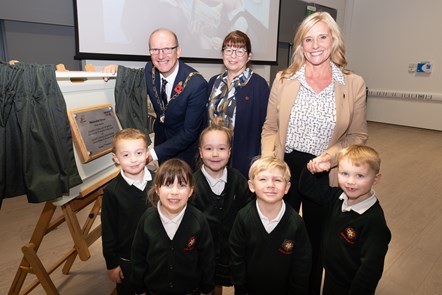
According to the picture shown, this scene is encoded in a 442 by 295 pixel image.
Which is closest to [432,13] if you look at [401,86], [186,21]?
[401,86]

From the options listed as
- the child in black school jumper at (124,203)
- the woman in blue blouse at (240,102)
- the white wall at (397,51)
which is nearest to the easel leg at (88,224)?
the child in black school jumper at (124,203)

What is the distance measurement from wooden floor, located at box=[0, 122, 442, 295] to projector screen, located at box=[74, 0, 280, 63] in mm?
1586

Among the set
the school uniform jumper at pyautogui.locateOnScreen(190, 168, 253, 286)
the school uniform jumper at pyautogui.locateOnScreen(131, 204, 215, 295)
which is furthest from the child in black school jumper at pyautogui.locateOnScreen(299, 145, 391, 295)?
the school uniform jumper at pyautogui.locateOnScreen(131, 204, 215, 295)

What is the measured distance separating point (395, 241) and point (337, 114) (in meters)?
1.71

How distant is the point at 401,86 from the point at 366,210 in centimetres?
724

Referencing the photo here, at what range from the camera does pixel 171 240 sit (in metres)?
1.36

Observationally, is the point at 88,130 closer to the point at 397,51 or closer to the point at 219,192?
the point at 219,192

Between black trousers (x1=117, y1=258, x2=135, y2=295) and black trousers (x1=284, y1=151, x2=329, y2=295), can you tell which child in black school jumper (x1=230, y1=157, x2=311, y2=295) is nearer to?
black trousers (x1=284, y1=151, x2=329, y2=295)

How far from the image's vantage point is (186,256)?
1387mm

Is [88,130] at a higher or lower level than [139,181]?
higher

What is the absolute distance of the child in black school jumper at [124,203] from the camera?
1.48m

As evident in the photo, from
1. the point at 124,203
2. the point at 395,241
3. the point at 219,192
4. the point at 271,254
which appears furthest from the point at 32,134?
the point at 395,241

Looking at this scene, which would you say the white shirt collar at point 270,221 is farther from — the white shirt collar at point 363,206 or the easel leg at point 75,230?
the easel leg at point 75,230

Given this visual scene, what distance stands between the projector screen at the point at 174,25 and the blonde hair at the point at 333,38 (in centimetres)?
218
